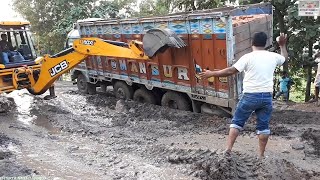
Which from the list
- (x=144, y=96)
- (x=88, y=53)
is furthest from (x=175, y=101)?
(x=88, y=53)

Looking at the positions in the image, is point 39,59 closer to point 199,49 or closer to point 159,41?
point 159,41

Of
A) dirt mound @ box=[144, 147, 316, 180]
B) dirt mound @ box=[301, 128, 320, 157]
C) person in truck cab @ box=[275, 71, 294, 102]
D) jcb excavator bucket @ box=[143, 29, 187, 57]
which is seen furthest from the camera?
person in truck cab @ box=[275, 71, 294, 102]

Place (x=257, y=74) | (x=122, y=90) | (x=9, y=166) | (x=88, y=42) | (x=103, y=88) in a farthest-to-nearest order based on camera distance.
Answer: (x=103, y=88) < (x=122, y=90) < (x=88, y=42) < (x=9, y=166) < (x=257, y=74)

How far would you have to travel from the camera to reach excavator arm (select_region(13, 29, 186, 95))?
25.7 feet

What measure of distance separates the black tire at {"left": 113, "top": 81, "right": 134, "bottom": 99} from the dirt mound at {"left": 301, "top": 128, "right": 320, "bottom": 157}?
207 inches

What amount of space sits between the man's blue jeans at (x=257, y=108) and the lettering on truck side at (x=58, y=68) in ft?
19.4

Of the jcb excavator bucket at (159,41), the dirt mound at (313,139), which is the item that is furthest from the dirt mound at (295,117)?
the jcb excavator bucket at (159,41)

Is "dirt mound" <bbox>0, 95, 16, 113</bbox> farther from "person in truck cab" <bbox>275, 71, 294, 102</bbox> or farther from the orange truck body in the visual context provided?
"person in truck cab" <bbox>275, 71, 294, 102</bbox>

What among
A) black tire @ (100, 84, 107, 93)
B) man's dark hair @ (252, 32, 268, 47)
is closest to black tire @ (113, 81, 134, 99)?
black tire @ (100, 84, 107, 93)

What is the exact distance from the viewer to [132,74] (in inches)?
395

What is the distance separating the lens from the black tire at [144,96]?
9703 millimetres

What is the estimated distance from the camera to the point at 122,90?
34.9 feet

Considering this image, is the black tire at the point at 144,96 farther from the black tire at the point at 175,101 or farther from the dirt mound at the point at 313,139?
the dirt mound at the point at 313,139

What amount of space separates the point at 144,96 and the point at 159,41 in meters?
2.41
